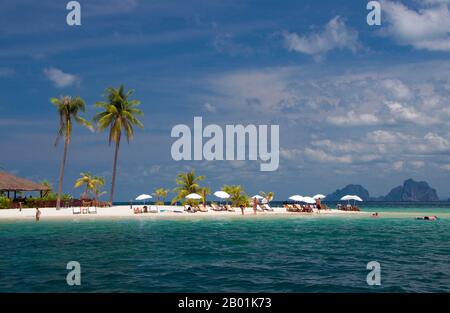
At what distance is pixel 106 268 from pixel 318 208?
159 feet

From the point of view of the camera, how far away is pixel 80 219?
4397cm

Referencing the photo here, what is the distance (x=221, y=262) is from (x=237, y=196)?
44.8 metres

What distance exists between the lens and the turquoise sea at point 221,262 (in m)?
14.0

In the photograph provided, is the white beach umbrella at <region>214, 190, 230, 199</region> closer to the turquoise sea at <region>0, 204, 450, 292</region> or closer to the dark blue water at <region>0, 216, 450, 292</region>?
the turquoise sea at <region>0, 204, 450, 292</region>

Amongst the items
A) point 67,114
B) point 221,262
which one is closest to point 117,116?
point 67,114

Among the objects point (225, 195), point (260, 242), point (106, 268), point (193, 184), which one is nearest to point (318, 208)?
point (225, 195)

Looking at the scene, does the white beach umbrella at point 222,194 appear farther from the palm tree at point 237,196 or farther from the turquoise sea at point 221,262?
the turquoise sea at point 221,262

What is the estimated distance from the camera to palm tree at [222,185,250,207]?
Answer: 6228 cm

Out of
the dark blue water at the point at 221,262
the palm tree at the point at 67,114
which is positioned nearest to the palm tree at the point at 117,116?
the palm tree at the point at 67,114

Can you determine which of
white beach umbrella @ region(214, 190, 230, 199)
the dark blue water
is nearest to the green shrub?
white beach umbrella @ region(214, 190, 230, 199)

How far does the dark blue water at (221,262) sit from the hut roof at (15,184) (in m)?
27.8

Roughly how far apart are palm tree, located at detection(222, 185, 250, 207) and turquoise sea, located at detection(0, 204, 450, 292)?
106ft

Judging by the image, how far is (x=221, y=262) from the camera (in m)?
18.4
